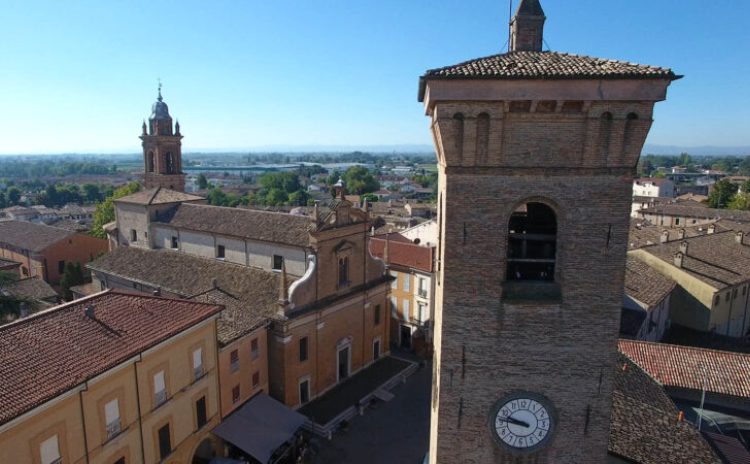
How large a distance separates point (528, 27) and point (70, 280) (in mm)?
44737

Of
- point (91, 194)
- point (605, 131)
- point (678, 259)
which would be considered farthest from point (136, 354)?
point (91, 194)

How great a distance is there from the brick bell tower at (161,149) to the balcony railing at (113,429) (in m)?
36.9

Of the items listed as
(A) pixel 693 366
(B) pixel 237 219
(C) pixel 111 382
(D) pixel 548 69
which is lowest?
(A) pixel 693 366

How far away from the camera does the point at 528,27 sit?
38.4ft

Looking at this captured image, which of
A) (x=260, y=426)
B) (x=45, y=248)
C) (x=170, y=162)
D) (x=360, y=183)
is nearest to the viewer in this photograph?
(x=260, y=426)

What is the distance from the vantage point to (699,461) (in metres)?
15.0

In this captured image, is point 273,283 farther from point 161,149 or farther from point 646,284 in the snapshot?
point 161,149

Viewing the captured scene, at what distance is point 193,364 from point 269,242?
38.7 feet

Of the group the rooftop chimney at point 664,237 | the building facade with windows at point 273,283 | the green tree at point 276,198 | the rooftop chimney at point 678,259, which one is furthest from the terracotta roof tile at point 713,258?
the green tree at point 276,198

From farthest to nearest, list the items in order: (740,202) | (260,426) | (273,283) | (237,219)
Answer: (740,202)
(237,219)
(273,283)
(260,426)

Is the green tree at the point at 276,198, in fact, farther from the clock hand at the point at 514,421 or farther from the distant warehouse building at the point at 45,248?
the clock hand at the point at 514,421

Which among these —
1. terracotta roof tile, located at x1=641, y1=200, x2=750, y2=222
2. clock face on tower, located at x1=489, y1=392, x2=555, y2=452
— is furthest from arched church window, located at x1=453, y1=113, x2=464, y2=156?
terracotta roof tile, located at x1=641, y1=200, x2=750, y2=222

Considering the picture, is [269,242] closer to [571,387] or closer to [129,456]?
[129,456]

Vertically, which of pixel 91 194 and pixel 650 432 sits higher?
pixel 650 432
